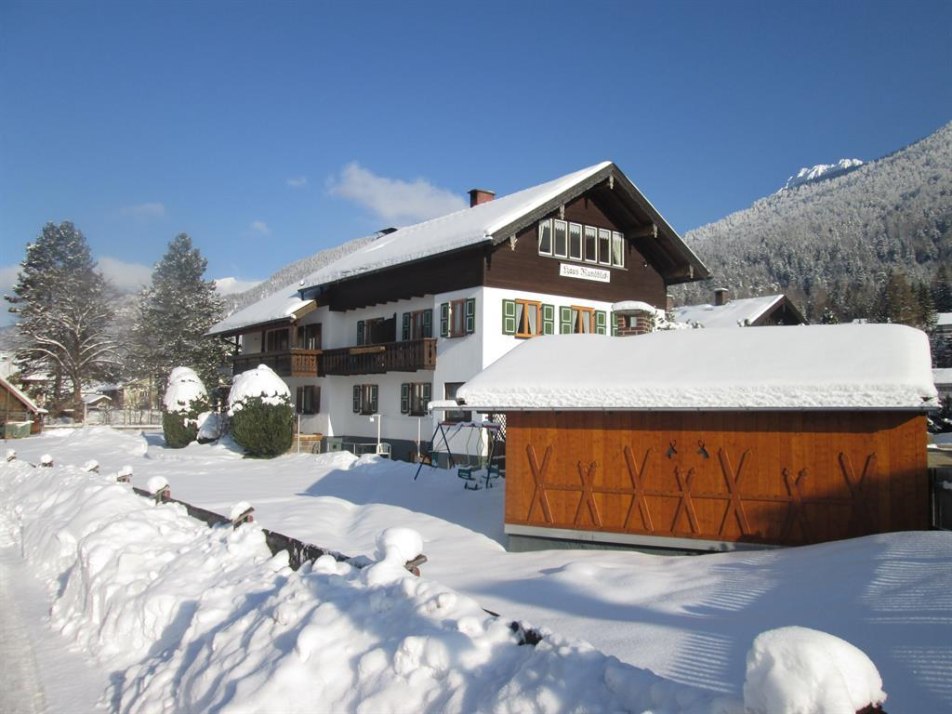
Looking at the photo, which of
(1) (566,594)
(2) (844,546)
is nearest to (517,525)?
(1) (566,594)

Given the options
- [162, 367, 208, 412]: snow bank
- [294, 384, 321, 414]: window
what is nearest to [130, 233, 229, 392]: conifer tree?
[162, 367, 208, 412]: snow bank

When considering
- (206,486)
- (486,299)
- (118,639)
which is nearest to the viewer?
(118,639)

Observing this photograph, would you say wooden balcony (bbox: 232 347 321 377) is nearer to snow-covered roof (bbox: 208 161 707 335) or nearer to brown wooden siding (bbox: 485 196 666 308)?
snow-covered roof (bbox: 208 161 707 335)

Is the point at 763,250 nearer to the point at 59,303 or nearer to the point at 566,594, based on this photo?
the point at 59,303

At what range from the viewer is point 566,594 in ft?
29.5

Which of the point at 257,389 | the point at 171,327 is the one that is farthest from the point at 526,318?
the point at 171,327

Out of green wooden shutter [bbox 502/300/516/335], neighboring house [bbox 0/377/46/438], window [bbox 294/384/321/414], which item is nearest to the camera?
green wooden shutter [bbox 502/300/516/335]

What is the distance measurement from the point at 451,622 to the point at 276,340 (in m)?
35.4

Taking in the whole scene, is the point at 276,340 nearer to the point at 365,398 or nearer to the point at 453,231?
the point at 365,398

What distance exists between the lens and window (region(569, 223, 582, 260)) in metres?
28.5

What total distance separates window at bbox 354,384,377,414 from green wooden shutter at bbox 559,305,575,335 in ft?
28.3

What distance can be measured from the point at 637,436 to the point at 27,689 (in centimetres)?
834

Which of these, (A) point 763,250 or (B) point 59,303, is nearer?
Result: (B) point 59,303

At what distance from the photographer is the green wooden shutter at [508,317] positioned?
86.2ft
